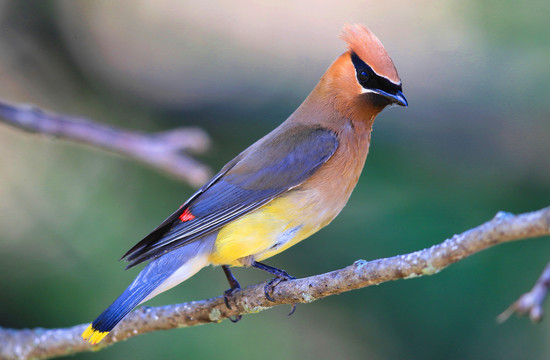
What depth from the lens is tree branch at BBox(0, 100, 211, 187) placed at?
3.72 meters

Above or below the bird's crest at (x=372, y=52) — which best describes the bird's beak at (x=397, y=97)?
below

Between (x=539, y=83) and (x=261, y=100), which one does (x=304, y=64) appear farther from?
(x=539, y=83)

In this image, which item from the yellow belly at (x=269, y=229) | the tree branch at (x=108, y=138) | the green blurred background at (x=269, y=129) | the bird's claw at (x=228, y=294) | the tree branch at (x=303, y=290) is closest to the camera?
the tree branch at (x=303, y=290)

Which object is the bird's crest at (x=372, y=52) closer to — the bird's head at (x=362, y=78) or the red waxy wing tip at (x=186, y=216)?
the bird's head at (x=362, y=78)

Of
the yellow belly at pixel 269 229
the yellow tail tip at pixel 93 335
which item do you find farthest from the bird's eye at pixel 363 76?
the yellow tail tip at pixel 93 335

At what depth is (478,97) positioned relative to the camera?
4703mm

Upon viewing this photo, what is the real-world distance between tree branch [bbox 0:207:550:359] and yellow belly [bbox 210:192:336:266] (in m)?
0.21

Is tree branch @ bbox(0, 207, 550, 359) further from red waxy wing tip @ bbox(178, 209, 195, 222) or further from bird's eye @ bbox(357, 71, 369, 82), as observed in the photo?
bird's eye @ bbox(357, 71, 369, 82)

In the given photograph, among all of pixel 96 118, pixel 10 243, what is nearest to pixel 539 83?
pixel 96 118

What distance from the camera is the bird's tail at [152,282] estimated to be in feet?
Result: 9.41

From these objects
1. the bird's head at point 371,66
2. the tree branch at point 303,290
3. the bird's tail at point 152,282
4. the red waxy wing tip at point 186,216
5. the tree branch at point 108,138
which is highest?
the tree branch at point 108,138

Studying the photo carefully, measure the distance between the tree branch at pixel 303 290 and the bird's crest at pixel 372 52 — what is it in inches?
44.8

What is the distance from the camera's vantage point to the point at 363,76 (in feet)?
11.2

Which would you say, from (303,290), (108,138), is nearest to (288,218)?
(303,290)
